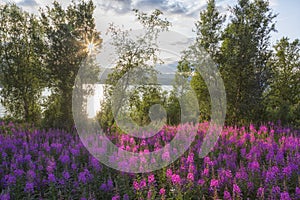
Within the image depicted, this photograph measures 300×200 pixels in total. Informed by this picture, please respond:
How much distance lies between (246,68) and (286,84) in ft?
23.6

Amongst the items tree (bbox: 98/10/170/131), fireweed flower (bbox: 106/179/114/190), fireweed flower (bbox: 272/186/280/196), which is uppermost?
tree (bbox: 98/10/170/131)

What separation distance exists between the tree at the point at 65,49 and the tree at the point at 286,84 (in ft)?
24.2

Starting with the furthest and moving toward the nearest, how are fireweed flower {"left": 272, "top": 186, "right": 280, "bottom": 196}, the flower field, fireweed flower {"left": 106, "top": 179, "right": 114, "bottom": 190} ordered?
fireweed flower {"left": 106, "top": 179, "right": 114, "bottom": 190} → the flower field → fireweed flower {"left": 272, "top": 186, "right": 280, "bottom": 196}

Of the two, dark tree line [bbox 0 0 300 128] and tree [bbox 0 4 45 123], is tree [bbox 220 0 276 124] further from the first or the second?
tree [bbox 0 4 45 123]

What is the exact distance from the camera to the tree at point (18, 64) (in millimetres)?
13562

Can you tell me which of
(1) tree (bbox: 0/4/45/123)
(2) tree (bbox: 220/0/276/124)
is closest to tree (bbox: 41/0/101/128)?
(1) tree (bbox: 0/4/45/123)

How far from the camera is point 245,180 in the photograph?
14.5 feet

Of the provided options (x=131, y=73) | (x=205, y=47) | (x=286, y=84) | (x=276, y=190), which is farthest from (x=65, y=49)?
(x=286, y=84)

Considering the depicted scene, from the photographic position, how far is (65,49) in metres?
11.2

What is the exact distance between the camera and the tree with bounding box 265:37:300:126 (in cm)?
1244

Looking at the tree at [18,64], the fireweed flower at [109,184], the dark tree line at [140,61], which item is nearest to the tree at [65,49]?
the dark tree line at [140,61]

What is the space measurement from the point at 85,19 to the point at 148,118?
508 centimetres

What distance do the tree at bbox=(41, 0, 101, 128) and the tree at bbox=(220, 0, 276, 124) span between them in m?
5.13

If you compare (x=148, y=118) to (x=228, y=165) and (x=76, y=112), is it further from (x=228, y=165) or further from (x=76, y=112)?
(x=228, y=165)
